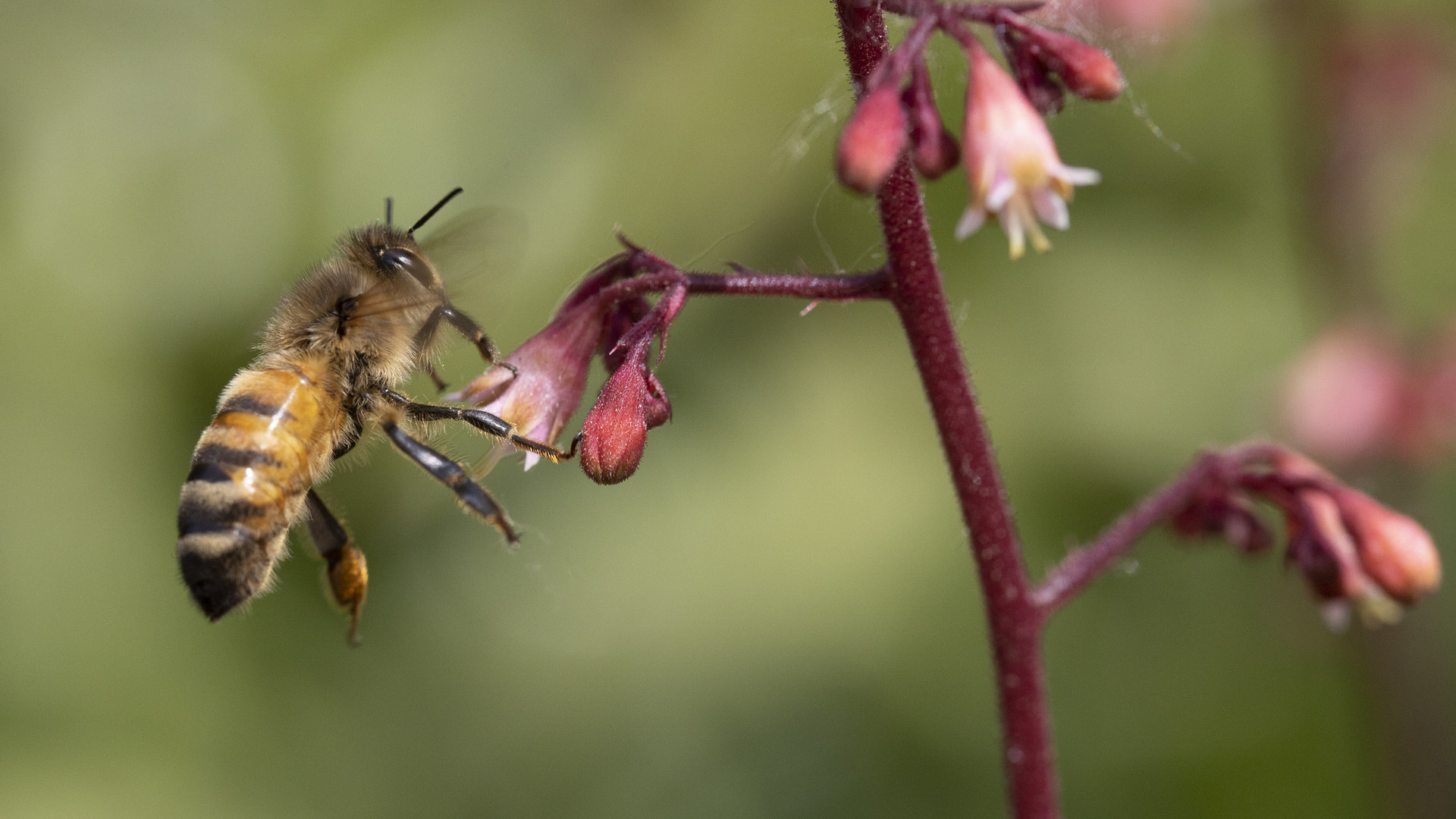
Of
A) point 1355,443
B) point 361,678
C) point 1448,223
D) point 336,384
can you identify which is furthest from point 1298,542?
point 1448,223

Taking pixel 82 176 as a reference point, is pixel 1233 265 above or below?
below

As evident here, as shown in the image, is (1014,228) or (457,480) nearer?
(1014,228)

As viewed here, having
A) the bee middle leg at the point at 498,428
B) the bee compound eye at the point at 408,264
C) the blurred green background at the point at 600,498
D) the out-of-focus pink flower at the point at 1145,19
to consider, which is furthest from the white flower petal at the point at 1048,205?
the blurred green background at the point at 600,498

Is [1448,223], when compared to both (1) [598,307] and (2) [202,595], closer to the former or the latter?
(1) [598,307]

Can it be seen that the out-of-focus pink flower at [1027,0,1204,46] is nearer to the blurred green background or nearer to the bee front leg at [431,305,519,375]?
the blurred green background

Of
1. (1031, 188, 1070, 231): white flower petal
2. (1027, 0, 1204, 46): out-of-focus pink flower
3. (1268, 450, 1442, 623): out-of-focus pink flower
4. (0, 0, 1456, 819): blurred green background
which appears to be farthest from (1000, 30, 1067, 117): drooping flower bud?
(0, 0, 1456, 819): blurred green background

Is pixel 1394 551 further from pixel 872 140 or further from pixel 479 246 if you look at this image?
pixel 479 246

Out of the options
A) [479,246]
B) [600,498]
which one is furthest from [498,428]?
[600,498]
